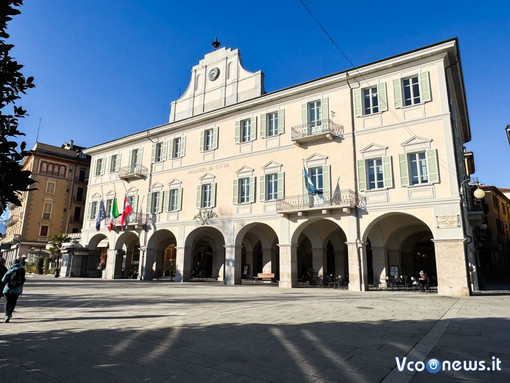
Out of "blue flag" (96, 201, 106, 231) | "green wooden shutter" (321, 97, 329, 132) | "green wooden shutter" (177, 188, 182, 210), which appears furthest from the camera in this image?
"blue flag" (96, 201, 106, 231)

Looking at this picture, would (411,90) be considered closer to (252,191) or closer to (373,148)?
(373,148)

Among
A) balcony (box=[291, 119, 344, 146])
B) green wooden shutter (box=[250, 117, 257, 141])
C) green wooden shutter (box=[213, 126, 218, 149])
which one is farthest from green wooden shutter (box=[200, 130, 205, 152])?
balcony (box=[291, 119, 344, 146])

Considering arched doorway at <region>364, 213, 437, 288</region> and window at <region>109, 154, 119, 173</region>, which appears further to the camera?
window at <region>109, 154, 119, 173</region>

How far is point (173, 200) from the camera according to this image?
25984 mm

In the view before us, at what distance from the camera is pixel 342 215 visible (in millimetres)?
18406

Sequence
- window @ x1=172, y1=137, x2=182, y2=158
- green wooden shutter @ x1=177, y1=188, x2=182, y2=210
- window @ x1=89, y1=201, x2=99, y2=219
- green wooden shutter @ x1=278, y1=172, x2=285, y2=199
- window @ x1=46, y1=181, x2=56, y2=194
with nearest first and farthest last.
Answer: green wooden shutter @ x1=278, y1=172, x2=285, y2=199
green wooden shutter @ x1=177, y1=188, x2=182, y2=210
window @ x1=172, y1=137, x2=182, y2=158
window @ x1=89, y1=201, x2=99, y2=219
window @ x1=46, y1=181, x2=56, y2=194

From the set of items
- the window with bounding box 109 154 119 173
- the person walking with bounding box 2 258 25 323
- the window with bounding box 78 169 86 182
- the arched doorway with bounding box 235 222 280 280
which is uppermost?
the window with bounding box 78 169 86 182

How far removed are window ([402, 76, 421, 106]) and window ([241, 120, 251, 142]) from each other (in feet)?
32.2

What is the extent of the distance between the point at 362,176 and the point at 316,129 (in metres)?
4.04

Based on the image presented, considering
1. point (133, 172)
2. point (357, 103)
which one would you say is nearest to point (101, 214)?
point (133, 172)

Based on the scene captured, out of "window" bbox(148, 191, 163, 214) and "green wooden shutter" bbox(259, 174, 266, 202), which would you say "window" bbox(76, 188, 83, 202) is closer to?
"window" bbox(148, 191, 163, 214)

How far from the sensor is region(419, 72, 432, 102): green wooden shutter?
17.2 metres

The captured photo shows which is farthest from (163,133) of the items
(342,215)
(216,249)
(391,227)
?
(391,227)

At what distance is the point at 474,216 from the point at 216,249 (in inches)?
712
